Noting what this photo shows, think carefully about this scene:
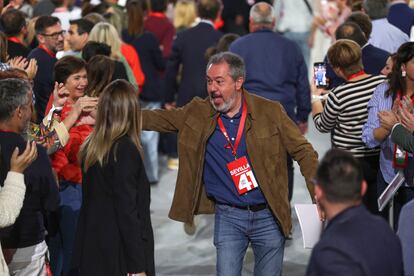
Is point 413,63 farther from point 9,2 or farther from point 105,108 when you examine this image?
point 9,2

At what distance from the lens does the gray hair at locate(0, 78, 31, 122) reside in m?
6.21

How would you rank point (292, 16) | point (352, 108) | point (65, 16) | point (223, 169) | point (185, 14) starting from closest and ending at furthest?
1. point (223, 169)
2. point (352, 108)
3. point (65, 16)
4. point (185, 14)
5. point (292, 16)

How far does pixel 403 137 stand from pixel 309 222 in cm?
116

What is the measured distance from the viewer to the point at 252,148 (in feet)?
21.8

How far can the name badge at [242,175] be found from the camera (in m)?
6.64

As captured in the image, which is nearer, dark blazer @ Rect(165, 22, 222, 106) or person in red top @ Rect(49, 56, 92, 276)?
person in red top @ Rect(49, 56, 92, 276)

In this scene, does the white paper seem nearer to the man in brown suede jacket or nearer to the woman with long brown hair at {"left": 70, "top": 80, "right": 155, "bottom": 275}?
the man in brown suede jacket

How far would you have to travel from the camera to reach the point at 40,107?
9133mm

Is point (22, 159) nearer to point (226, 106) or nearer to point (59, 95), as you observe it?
point (226, 106)

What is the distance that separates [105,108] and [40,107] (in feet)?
9.97

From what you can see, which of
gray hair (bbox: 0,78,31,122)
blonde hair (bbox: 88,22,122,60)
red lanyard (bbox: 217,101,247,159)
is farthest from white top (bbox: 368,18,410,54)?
gray hair (bbox: 0,78,31,122)

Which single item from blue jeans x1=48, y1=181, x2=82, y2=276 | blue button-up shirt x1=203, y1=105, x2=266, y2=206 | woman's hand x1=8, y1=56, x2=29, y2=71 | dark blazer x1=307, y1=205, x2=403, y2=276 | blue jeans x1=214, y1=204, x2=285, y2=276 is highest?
dark blazer x1=307, y1=205, x2=403, y2=276

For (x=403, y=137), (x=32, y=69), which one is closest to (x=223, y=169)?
(x=403, y=137)

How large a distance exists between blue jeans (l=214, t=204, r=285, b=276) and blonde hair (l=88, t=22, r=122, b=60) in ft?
12.1
